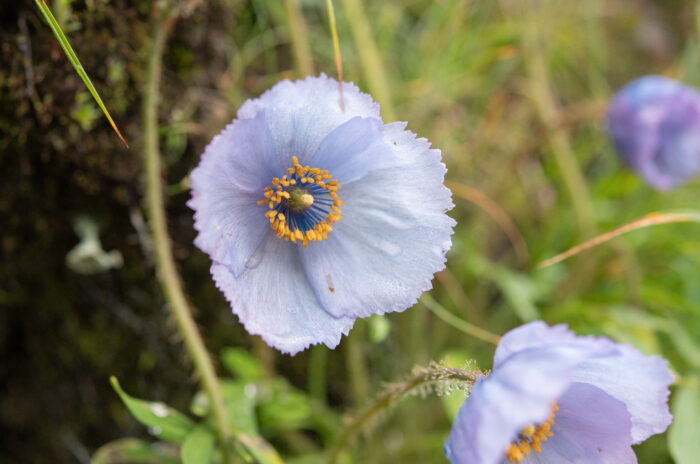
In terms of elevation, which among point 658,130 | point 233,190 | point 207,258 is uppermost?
point 658,130

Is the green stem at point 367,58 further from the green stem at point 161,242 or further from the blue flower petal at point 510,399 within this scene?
the blue flower petal at point 510,399

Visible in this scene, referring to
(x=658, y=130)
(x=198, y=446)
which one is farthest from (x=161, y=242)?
(x=658, y=130)

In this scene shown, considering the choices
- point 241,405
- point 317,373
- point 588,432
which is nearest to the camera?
point 588,432

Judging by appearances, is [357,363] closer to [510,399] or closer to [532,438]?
[532,438]

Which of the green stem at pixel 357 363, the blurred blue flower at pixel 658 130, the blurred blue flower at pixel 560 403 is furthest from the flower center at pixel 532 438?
the blurred blue flower at pixel 658 130

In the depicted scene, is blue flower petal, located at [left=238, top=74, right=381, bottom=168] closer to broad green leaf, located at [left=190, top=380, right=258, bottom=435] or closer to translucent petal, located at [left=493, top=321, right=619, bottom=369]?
translucent petal, located at [left=493, top=321, right=619, bottom=369]

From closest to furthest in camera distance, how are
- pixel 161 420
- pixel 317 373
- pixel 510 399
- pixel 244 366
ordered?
pixel 510 399, pixel 161 420, pixel 244 366, pixel 317 373

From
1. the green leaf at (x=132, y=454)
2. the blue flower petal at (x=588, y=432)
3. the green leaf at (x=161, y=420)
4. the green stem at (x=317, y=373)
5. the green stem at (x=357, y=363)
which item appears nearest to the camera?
the blue flower petal at (x=588, y=432)
